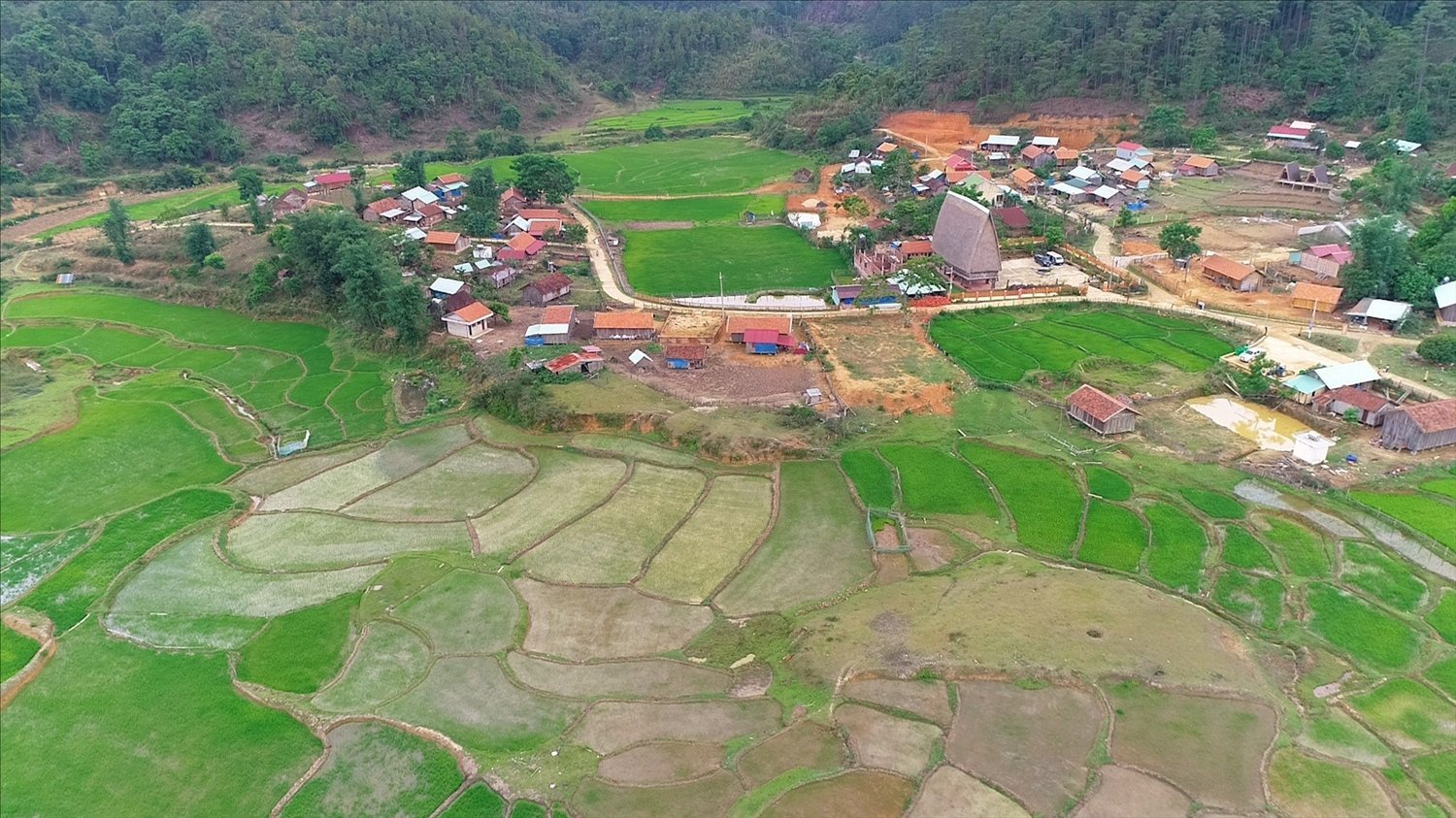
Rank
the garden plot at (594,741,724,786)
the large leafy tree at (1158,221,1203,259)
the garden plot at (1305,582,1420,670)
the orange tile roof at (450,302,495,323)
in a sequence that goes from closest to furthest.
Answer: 1. the garden plot at (594,741,724,786)
2. the garden plot at (1305,582,1420,670)
3. the orange tile roof at (450,302,495,323)
4. the large leafy tree at (1158,221,1203,259)

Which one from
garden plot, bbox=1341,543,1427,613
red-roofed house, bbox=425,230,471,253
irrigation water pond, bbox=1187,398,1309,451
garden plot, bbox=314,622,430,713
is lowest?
garden plot, bbox=314,622,430,713

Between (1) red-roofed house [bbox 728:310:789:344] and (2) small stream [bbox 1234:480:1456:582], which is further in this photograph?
(1) red-roofed house [bbox 728:310:789:344]

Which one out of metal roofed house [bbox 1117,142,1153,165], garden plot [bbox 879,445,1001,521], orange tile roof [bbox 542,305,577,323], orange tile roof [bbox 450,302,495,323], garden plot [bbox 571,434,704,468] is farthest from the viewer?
metal roofed house [bbox 1117,142,1153,165]

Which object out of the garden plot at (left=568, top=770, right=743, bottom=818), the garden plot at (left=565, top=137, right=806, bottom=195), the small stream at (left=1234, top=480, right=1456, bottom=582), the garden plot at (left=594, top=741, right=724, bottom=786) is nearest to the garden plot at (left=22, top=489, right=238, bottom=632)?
the garden plot at (left=568, top=770, right=743, bottom=818)

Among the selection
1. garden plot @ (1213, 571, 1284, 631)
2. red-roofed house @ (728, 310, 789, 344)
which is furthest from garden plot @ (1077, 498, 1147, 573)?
red-roofed house @ (728, 310, 789, 344)

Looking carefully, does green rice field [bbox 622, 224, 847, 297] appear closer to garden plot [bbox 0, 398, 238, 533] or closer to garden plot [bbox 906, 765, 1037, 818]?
garden plot [bbox 0, 398, 238, 533]

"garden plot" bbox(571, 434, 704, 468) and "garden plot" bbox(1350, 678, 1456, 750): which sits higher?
"garden plot" bbox(571, 434, 704, 468)

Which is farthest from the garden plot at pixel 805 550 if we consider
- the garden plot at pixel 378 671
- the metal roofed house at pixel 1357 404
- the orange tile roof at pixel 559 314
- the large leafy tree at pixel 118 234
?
the large leafy tree at pixel 118 234

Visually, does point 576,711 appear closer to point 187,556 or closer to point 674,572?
point 674,572
